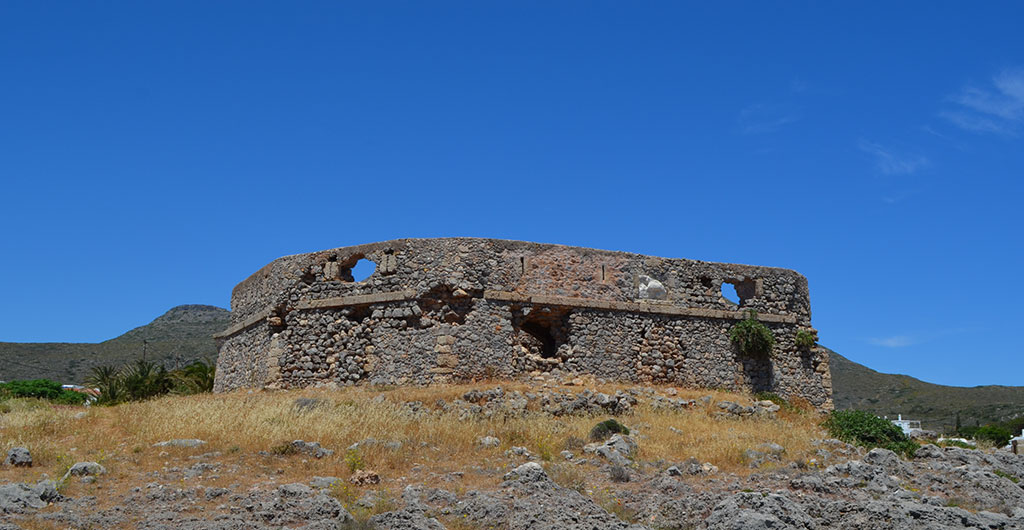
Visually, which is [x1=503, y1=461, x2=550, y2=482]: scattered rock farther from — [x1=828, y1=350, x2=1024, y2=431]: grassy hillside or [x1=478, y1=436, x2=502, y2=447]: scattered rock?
[x1=828, y1=350, x2=1024, y2=431]: grassy hillside

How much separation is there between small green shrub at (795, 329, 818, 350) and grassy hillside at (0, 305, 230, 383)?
113 ft

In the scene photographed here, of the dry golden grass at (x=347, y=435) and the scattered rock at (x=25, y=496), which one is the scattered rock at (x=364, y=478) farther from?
the scattered rock at (x=25, y=496)

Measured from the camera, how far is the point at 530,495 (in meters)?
10.6

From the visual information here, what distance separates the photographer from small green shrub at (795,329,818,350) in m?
22.2

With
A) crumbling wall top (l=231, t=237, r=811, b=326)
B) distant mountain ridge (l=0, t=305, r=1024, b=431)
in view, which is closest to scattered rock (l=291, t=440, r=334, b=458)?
crumbling wall top (l=231, t=237, r=811, b=326)

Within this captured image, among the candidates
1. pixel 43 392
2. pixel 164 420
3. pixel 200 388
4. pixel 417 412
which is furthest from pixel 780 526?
pixel 43 392

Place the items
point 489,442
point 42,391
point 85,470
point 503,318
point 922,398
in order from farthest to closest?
point 922,398 < point 42,391 < point 503,318 < point 489,442 < point 85,470

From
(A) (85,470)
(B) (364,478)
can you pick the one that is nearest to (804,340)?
(B) (364,478)

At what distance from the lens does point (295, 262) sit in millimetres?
20641

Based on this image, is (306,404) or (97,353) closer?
(306,404)

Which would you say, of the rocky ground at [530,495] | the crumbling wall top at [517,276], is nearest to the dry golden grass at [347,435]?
the rocky ground at [530,495]

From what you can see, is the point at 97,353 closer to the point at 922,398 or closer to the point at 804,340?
the point at 804,340

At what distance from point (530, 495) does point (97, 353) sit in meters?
52.2

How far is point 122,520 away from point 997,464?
12.0 m
